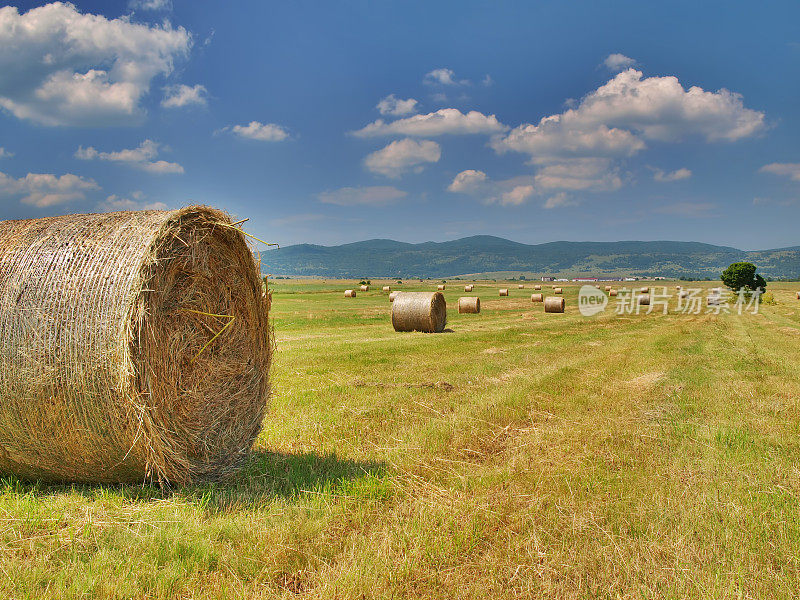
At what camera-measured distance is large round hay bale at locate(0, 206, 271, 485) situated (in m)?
5.07

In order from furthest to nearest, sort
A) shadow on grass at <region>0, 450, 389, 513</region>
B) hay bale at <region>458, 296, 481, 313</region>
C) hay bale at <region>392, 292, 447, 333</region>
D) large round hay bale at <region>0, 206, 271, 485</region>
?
hay bale at <region>458, 296, 481, 313</region> < hay bale at <region>392, 292, 447, 333</region> < shadow on grass at <region>0, 450, 389, 513</region> < large round hay bale at <region>0, 206, 271, 485</region>

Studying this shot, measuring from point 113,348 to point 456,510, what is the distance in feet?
11.7

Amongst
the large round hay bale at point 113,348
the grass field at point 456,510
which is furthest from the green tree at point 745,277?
the large round hay bale at point 113,348

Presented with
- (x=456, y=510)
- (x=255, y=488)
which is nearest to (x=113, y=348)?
(x=255, y=488)

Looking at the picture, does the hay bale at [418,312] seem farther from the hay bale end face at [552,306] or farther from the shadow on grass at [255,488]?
the shadow on grass at [255,488]

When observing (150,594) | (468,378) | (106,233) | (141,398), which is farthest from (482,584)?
(468,378)

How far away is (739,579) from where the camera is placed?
13.1 feet

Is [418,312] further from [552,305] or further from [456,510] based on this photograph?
[456,510]

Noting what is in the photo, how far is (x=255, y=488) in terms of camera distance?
18.3ft

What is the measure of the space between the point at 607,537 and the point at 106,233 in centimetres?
570

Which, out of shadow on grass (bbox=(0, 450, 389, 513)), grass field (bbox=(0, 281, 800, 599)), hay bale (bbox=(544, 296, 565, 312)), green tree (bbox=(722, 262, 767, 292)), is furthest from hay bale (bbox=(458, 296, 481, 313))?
green tree (bbox=(722, 262, 767, 292))

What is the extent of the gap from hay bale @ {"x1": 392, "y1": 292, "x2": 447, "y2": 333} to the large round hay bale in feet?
53.0

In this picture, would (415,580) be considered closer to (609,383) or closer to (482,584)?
(482,584)

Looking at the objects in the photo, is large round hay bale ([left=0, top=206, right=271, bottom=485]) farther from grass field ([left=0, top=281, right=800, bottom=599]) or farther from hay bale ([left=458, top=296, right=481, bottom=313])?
hay bale ([left=458, top=296, right=481, bottom=313])
